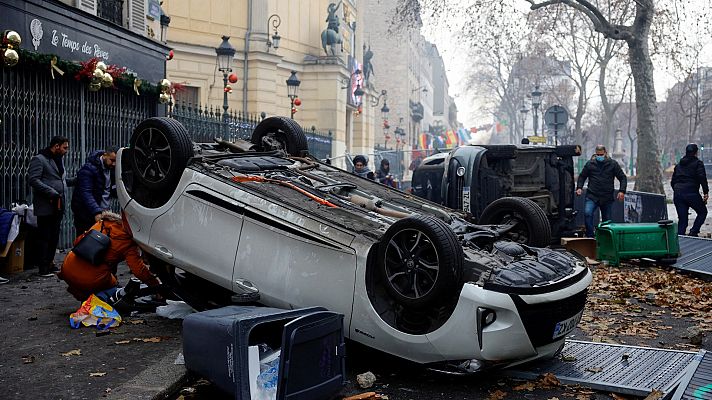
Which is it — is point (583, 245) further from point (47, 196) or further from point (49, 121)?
point (49, 121)

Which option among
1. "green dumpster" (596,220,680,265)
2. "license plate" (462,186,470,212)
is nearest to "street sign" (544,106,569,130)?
"green dumpster" (596,220,680,265)

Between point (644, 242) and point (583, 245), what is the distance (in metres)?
1.08

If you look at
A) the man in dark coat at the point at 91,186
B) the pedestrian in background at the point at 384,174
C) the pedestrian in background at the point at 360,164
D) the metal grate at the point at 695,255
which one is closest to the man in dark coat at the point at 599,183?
the metal grate at the point at 695,255

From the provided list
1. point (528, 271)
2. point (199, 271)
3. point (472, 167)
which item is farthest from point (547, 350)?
point (472, 167)

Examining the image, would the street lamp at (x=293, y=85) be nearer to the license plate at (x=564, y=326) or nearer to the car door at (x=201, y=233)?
the car door at (x=201, y=233)

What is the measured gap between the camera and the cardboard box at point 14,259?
30.7 feet

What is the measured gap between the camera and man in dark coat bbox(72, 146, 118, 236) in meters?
9.20

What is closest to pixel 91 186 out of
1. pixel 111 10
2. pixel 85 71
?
pixel 85 71

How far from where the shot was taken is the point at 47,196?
9258mm

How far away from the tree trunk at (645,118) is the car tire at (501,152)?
12.7 m

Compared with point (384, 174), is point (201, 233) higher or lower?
lower

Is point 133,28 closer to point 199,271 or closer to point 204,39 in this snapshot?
point 199,271

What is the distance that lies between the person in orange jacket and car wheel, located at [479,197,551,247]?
334 cm

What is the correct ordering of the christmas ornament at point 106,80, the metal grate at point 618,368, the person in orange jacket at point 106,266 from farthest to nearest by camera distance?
the christmas ornament at point 106,80
the person in orange jacket at point 106,266
the metal grate at point 618,368
